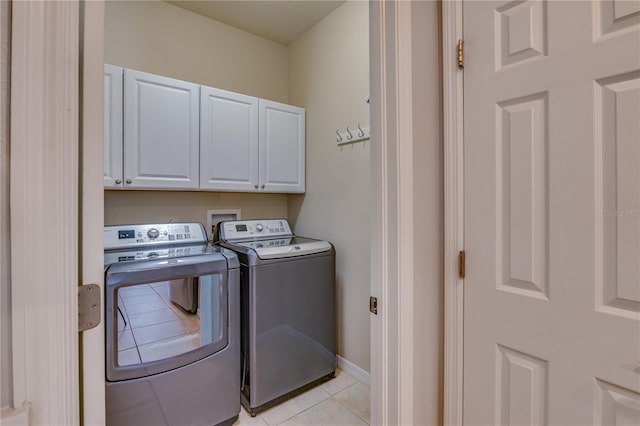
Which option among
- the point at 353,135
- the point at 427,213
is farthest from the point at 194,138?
the point at 427,213

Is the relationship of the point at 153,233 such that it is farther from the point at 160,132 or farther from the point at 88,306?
the point at 88,306

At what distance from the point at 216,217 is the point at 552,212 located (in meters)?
2.21

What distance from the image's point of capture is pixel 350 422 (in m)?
1.77

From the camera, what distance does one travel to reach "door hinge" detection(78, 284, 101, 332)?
544mm

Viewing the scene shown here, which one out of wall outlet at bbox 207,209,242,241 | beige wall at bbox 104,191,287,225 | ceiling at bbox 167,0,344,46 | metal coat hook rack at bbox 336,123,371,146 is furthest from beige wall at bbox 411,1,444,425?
beige wall at bbox 104,191,287,225

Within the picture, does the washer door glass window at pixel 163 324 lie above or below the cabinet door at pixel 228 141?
below

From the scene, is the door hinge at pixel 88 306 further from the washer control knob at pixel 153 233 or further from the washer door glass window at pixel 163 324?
the washer control knob at pixel 153 233

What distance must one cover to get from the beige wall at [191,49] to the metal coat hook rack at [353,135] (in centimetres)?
93

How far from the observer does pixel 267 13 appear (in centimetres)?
235

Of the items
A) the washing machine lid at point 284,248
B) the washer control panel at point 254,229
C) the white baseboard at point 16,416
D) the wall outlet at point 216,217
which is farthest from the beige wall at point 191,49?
the white baseboard at point 16,416

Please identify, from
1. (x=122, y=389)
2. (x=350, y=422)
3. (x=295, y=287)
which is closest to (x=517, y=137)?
(x=295, y=287)

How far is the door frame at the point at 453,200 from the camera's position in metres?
1.09

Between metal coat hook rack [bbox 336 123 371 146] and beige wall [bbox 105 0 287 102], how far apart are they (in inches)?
36.7

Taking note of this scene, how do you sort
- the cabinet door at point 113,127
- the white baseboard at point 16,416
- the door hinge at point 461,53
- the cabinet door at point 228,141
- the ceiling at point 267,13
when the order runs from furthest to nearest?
the ceiling at point 267,13 → the cabinet door at point 228,141 → the cabinet door at point 113,127 → the door hinge at point 461,53 → the white baseboard at point 16,416
